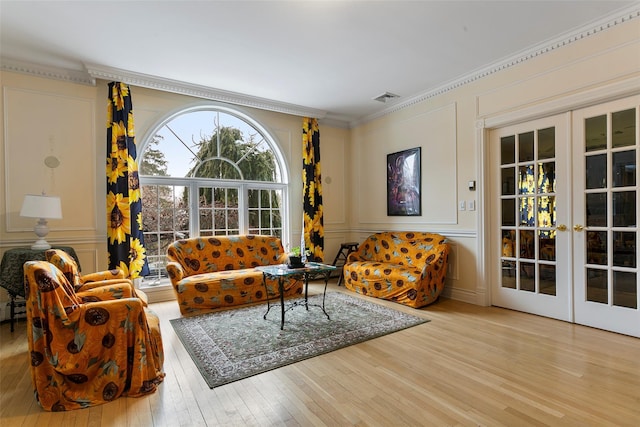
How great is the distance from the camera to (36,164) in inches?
144

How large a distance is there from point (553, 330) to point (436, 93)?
3206 mm

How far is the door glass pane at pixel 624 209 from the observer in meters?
2.86

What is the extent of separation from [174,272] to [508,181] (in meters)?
4.08

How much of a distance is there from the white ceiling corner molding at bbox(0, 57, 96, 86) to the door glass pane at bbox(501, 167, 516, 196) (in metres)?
5.10

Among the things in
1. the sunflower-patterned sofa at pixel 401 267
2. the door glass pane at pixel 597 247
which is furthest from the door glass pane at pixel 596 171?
the sunflower-patterned sofa at pixel 401 267

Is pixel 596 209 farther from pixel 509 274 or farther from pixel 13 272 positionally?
pixel 13 272

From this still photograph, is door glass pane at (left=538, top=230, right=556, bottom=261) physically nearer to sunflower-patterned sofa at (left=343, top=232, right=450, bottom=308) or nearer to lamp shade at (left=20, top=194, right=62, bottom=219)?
sunflower-patterned sofa at (left=343, top=232, right=450, bottom=308)

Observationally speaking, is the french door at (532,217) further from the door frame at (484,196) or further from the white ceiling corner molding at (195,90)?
the white ceiling corner molding at (195,90)

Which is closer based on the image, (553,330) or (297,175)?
(553,330)

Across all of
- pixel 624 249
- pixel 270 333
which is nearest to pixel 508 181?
pixel 624 249

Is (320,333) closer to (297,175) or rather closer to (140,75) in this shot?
(297,175)

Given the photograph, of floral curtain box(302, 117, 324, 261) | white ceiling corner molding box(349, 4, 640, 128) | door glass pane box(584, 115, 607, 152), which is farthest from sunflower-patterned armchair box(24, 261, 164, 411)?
white ceiling corner molding box(349, 4, 640, 128)

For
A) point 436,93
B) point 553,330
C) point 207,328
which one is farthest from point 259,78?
point 553,330

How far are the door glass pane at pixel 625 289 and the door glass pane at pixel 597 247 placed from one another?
162mm
